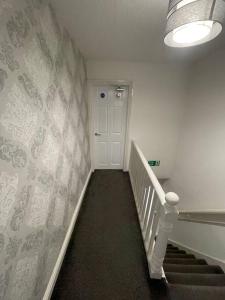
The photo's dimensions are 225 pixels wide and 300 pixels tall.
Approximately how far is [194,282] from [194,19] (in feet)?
6.77

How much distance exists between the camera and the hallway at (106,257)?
1259 millimetres

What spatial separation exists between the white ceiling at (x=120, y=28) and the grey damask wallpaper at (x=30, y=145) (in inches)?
8.6

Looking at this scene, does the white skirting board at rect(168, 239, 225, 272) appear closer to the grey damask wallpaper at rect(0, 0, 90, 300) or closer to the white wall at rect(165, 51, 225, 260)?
the white wall at rect(165, 51, 225, 260)

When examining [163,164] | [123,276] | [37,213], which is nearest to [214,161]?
[163,164]

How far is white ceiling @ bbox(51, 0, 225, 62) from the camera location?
1236 mm

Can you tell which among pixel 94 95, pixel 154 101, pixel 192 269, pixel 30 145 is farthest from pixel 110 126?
pixel 192 269

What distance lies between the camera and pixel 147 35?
66.1 inches

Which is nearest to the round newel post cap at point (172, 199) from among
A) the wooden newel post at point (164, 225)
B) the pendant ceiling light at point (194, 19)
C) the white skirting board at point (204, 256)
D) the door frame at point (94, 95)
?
the wooden newel post at point (164, 225)

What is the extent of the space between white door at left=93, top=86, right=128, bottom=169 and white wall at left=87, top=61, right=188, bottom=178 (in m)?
0.23

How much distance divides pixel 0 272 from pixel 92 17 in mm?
2029

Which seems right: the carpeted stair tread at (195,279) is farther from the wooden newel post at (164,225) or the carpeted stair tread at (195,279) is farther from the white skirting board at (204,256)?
the white skirting board at (204,256)

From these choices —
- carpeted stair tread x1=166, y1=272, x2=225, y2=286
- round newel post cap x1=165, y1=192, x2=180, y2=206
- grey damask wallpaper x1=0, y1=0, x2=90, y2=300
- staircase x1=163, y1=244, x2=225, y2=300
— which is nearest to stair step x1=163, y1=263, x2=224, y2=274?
staircase x1=163, y1=244, x2=225, y2=300

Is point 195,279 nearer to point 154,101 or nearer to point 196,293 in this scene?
point 196,293

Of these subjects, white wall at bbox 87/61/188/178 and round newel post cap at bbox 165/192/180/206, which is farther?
white wall at bbox 87/61/188/178
